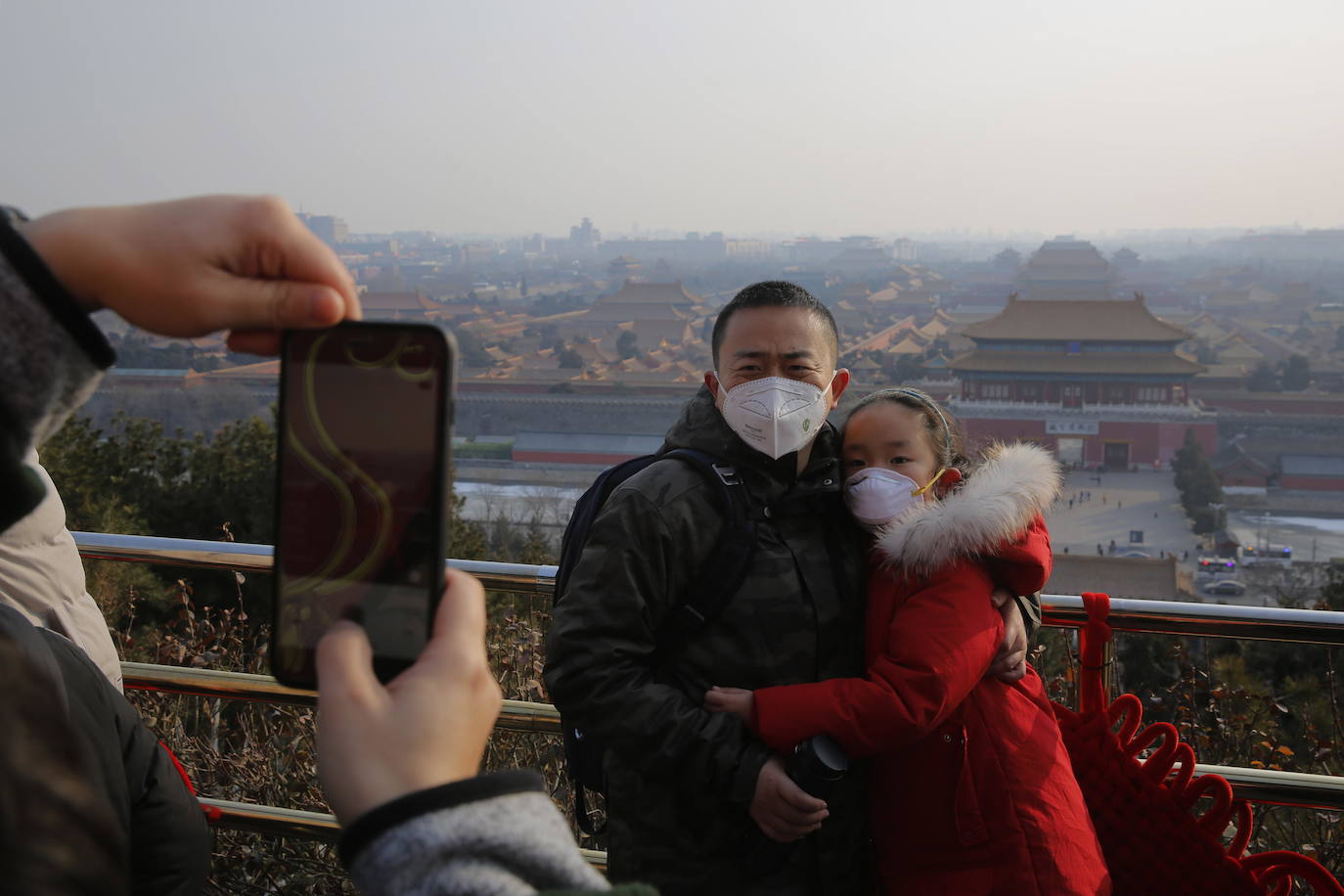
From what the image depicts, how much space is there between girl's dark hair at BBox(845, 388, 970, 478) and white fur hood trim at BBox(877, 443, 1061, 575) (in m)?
0.11

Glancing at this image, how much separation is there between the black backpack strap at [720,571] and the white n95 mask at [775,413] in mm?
108

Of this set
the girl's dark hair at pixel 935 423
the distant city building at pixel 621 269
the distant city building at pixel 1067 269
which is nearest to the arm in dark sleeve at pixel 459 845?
the girl's dark hair at pixel 935 423

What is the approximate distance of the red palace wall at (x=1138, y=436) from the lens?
30.3m

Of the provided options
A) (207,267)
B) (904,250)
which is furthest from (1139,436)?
(904,250)

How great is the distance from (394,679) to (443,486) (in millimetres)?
112

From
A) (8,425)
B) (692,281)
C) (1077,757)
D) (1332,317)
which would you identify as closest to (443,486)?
(8,425)

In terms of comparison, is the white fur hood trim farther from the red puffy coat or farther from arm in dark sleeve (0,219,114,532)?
arm in dark sleeve (0,219,114,532)

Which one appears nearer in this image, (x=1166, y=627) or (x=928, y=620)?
(x=928, y=620)

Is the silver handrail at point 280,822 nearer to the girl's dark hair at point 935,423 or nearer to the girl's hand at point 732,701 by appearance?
the girl's hand at point 732,701

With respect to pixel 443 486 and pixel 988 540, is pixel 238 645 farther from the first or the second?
pixel 443 486

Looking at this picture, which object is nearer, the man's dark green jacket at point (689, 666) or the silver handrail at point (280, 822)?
the man's dark green jacket at point (689, 666)

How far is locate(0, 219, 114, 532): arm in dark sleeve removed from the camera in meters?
0.59

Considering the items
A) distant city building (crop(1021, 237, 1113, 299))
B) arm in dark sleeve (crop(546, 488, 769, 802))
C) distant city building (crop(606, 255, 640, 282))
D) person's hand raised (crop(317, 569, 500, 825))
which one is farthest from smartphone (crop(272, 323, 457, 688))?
distant city building (crop(1021, 237, 1113, 299))

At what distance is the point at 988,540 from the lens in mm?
1432
